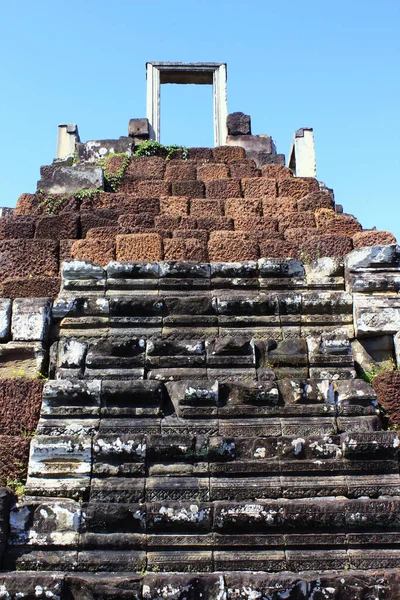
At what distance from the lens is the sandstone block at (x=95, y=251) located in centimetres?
658

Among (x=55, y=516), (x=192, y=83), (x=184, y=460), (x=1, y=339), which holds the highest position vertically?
(x=192, y=83)

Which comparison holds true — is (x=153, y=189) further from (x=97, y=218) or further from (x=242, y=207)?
(x=242, y=207)

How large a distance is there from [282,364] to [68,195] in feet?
10.7

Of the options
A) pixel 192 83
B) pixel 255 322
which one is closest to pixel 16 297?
pixel 255 322

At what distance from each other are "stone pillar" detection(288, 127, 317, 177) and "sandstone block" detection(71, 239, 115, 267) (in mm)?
3854

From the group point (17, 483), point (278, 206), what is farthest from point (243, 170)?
point (17, 483)

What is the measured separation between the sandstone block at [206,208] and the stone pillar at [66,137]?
3367 mm

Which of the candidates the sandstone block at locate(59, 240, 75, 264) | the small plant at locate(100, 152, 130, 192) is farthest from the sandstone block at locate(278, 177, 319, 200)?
the sandstone block at locate(59, 240, 75, 264)

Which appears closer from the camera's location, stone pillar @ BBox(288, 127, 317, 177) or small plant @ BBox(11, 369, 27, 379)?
small plant @ BBox(11, 369, 27, 379)

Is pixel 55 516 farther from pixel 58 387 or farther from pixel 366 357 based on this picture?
pixel 366 357

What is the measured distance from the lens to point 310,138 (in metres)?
9.91

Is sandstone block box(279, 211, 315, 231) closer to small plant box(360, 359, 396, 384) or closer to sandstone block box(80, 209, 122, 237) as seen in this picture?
sandstone block box(80, 209, 122, 237)

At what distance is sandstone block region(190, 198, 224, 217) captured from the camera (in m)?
7.37

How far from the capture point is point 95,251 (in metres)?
6.62
